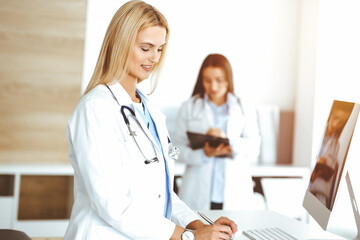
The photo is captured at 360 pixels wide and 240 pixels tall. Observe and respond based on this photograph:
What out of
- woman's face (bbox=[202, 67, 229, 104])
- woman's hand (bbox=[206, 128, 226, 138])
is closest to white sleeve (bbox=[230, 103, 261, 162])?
woman's hand (bbox=[206, 128, 226, 138])

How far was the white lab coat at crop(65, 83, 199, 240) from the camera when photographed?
1.42 meters

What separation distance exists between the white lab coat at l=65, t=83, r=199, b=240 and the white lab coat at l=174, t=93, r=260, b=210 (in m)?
1.74

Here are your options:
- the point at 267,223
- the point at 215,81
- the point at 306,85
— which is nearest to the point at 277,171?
the point at 306,85

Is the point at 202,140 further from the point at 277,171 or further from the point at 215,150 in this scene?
the point at 277,171

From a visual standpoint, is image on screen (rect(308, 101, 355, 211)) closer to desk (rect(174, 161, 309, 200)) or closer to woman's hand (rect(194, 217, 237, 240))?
woman's hand (rect(194, 217, 237, 240))

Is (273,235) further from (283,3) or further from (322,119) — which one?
(283,3)

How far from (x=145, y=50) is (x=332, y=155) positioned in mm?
822

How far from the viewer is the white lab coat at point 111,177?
142 cm

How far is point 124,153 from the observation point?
1541mm

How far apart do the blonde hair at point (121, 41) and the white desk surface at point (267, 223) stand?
2.64 ft

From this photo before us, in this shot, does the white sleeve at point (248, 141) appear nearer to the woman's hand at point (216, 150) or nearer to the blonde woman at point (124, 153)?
the woman's hand at point (216, 150)

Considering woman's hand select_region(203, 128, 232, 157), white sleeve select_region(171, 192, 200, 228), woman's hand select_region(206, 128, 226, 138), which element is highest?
woman's hand select_region(206, 128, 226, 138)

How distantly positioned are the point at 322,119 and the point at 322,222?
2.93 metres

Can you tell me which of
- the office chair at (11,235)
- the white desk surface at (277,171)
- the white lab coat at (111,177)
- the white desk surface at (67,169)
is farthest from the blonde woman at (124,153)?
the white desk surface at (277,171)
